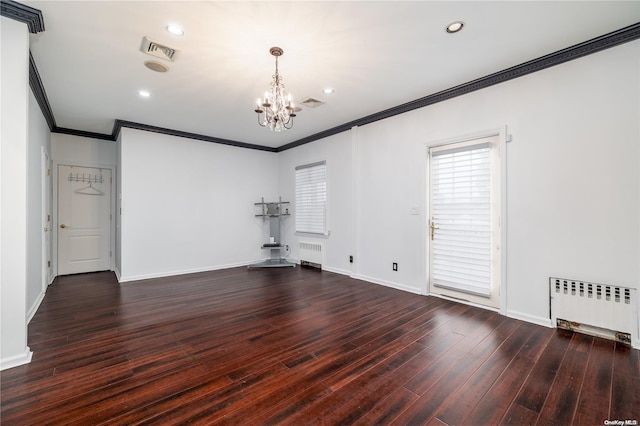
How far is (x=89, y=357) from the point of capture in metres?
2.48

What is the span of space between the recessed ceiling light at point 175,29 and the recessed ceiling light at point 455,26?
2.46 metres

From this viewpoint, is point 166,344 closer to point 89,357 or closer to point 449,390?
point 89,357

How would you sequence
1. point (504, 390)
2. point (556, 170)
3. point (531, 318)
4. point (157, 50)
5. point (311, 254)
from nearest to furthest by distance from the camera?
point (504, 390), point (157, 50), point (556, 170), point (531, 318), point (311, 254)

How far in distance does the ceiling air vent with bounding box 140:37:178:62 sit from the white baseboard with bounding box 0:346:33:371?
2.98m

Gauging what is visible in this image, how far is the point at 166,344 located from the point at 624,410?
11.6 ft

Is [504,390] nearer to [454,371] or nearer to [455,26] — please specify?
[454,371]

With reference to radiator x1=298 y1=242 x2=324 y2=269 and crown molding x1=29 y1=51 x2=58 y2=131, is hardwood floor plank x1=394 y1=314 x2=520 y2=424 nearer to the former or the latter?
radiator x1=298 y1=242 x2=324 y2=269

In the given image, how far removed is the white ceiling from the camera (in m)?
2.38

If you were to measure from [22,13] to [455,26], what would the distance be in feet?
12.1

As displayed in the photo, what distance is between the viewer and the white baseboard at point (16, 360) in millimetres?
2264

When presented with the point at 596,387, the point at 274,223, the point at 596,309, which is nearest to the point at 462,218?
the point at 596,309

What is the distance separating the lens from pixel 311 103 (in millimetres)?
4371

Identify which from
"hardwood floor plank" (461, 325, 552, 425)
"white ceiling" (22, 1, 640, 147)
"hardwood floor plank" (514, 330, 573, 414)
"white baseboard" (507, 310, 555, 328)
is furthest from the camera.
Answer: "white baseboard" (507, 310, 555, 328)

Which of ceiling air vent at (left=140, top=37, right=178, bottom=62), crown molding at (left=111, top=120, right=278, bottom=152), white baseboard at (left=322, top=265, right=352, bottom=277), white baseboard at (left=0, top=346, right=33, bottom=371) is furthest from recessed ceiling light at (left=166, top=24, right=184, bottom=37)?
white baseboard at (left=322, top=265, right=352, bottom=277)
